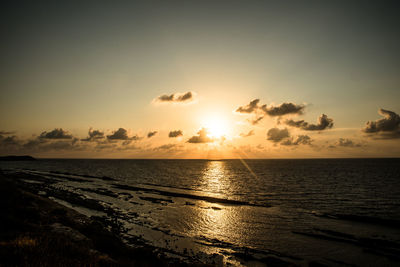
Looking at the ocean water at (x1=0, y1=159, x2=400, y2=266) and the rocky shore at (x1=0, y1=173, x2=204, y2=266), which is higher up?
the rocky shore at (x1=0, y1=173, x2=204, y2=266)

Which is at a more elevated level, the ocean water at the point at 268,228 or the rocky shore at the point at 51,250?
the rocky shore at the point at 51,250

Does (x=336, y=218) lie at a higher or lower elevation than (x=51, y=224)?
lower

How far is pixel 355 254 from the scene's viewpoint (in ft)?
62.3

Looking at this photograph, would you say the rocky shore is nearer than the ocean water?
Yes

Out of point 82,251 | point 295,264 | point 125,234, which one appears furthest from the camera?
point 125,234

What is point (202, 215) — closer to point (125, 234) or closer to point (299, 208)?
point (125, 234)

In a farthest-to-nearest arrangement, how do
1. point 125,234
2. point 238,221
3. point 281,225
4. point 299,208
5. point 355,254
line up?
point 299,208 → point 238,221 → point 281,225 → point 125,234 → point 355,254

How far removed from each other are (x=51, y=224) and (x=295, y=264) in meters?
21.2

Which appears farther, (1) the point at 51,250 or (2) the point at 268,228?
(2) the point at 268,228

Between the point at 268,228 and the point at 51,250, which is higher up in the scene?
the point at 51,250

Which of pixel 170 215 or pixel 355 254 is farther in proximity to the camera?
pixel 170 215

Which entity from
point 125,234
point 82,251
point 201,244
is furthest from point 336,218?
point 82,251

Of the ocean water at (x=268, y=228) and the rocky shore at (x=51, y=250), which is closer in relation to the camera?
the rocky shore at (x=51, y=250)

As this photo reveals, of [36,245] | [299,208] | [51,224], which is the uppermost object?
[36,245]
